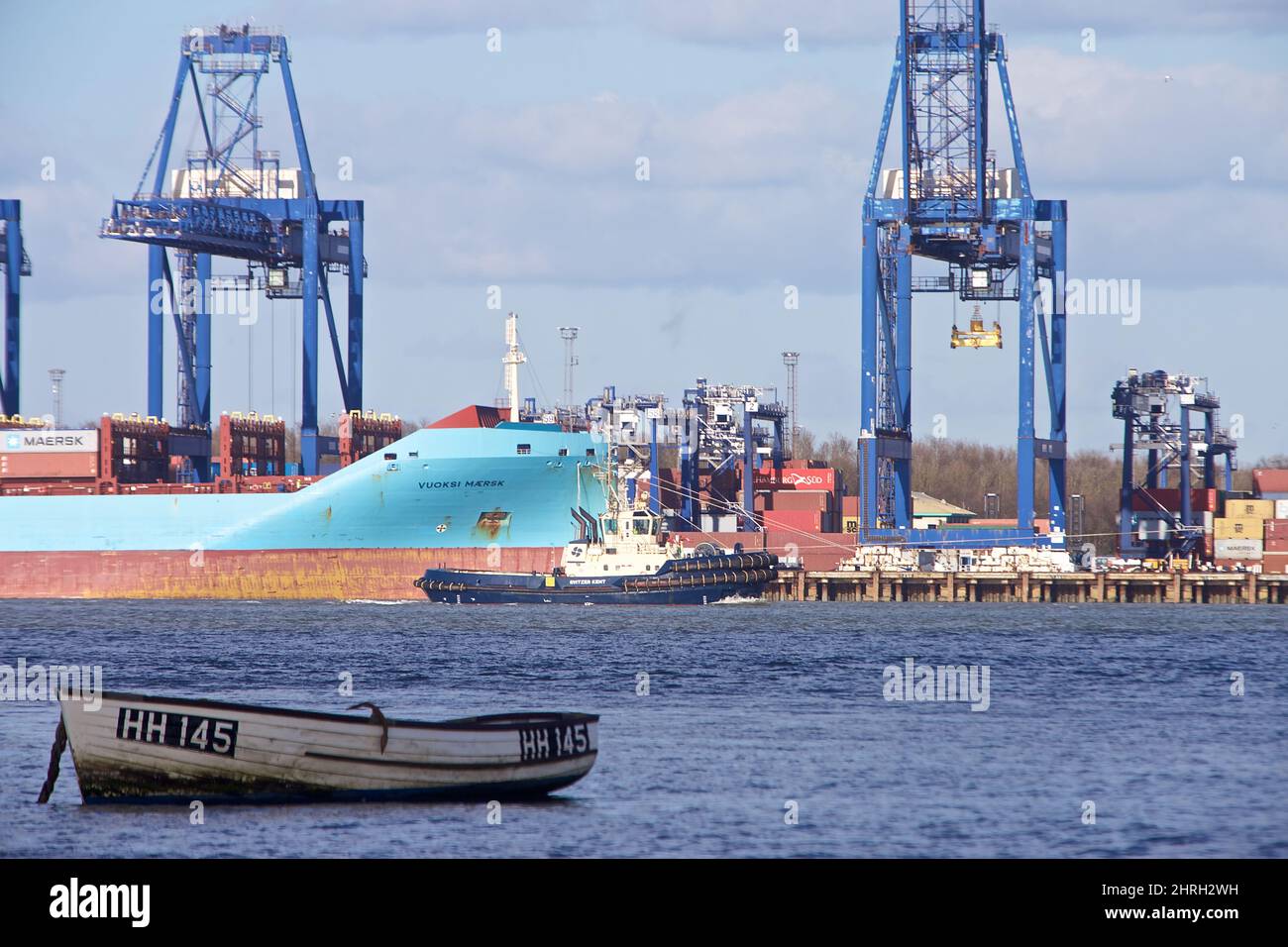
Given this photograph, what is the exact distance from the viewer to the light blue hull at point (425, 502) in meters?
72.4

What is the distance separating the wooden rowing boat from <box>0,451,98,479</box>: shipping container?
57.2 metres

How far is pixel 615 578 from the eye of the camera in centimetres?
6900

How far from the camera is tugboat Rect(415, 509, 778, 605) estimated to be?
69188mm

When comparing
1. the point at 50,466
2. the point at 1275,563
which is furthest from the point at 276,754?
the point at 1275,563

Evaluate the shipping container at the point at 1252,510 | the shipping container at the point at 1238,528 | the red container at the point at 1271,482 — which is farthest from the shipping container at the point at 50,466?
the red container at the point at 1271,482

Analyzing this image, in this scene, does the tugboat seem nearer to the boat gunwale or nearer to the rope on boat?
the boat gunwale

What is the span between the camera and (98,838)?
866 inches

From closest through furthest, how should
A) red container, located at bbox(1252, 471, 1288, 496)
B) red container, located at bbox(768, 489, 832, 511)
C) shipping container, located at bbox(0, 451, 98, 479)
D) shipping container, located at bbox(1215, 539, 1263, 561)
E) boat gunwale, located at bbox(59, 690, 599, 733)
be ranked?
1. boat gunwale, located at bbox(59, 690, 599, 733)
2. shipping container, located at bbox(0, 451, 98, 479)
3. shipping container, located at bbox(1215, 539, 1263, 561)
4. red container, located at bbox(1252, 471, 1288, 496)
5. red container, located at bbox(768, 489, 832, 511)

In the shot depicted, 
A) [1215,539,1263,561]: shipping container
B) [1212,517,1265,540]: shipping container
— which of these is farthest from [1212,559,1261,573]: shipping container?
[1212,517,1265,540]: shipping container

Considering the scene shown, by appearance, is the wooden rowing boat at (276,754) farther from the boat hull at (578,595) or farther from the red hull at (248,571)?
the red hull at (248,571)

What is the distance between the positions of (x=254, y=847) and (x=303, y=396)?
62350mm

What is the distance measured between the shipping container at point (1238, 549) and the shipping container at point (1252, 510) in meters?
1.42
